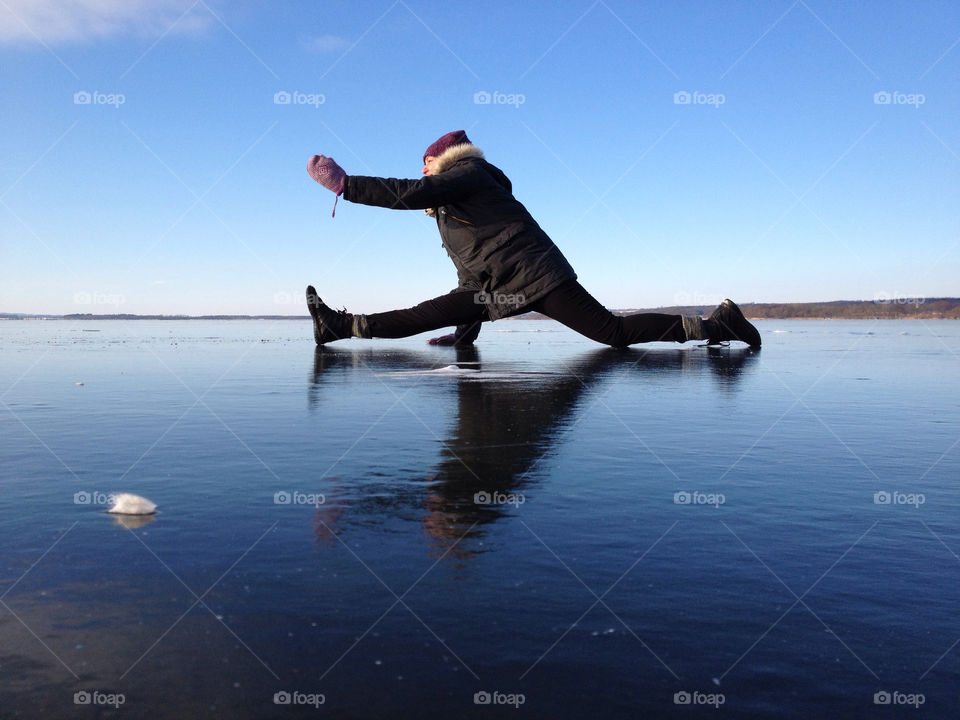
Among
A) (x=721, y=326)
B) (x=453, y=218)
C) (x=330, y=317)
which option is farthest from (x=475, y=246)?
(x=721, y=326)

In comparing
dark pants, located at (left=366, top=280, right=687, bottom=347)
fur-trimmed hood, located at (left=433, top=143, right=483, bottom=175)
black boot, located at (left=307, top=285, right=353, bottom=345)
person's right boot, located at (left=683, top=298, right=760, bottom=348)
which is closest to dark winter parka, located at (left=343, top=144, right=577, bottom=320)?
fur-trimmed hood, located at (left=433, top=143, right=483, bottom=175)

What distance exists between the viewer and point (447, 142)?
27.1 feet

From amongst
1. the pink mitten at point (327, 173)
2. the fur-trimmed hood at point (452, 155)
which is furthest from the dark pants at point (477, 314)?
the pink mitten at point (327, 173)

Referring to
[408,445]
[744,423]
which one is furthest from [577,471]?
[744,423]

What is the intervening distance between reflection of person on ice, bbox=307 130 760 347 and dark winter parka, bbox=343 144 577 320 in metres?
0.01

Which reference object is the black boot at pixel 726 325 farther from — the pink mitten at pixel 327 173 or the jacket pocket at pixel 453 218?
the pink mitten at pixel 327 173

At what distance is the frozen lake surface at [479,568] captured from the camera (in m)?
1.58

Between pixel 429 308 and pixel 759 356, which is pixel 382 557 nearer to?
pixel 429 308

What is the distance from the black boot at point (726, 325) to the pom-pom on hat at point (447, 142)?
4.02 metres

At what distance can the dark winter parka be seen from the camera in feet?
26.3

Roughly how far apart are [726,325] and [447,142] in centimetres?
485

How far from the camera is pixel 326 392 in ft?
21.5

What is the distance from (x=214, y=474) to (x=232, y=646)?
176 cm

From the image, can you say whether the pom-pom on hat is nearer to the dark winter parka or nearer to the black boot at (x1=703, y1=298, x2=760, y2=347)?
the dark winter parka
